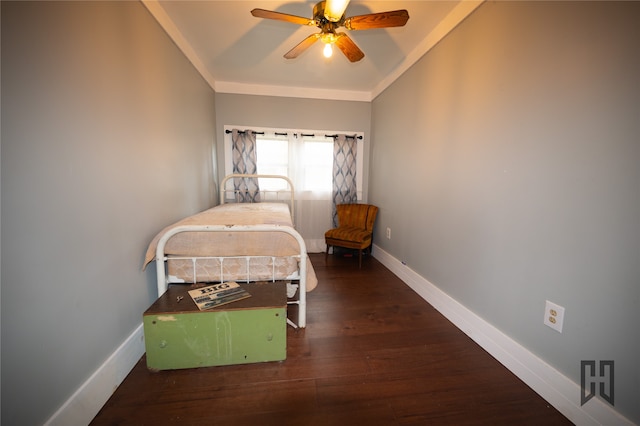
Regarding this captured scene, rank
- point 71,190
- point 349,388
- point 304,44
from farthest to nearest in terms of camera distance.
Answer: point 304,44, point 349,388, point 71,190

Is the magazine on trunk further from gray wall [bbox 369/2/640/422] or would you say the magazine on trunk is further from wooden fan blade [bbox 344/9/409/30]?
wooden fan blade [bbox 344/9/409/30]

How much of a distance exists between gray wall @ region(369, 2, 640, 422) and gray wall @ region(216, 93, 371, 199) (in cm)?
141

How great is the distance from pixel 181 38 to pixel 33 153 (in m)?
1.81

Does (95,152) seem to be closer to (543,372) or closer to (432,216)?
(432,216)

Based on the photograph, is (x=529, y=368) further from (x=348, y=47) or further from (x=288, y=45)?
(x=288, y=45)

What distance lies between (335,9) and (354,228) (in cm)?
228

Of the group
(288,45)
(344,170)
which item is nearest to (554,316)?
(344,170)

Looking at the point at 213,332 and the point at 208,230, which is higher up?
the point at 208,230

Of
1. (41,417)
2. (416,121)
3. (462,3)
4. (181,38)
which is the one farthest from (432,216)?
(181,38)

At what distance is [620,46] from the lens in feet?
2.90

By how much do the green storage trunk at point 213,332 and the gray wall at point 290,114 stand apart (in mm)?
2323

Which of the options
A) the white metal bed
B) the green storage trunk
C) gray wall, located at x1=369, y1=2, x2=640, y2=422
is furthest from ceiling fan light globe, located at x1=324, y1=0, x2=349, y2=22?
the green storage trunk

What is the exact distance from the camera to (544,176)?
1.13 metres

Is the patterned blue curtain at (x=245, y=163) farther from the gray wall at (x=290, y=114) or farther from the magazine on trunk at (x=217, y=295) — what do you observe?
the magazine on trunk at (x=217, y=295)
